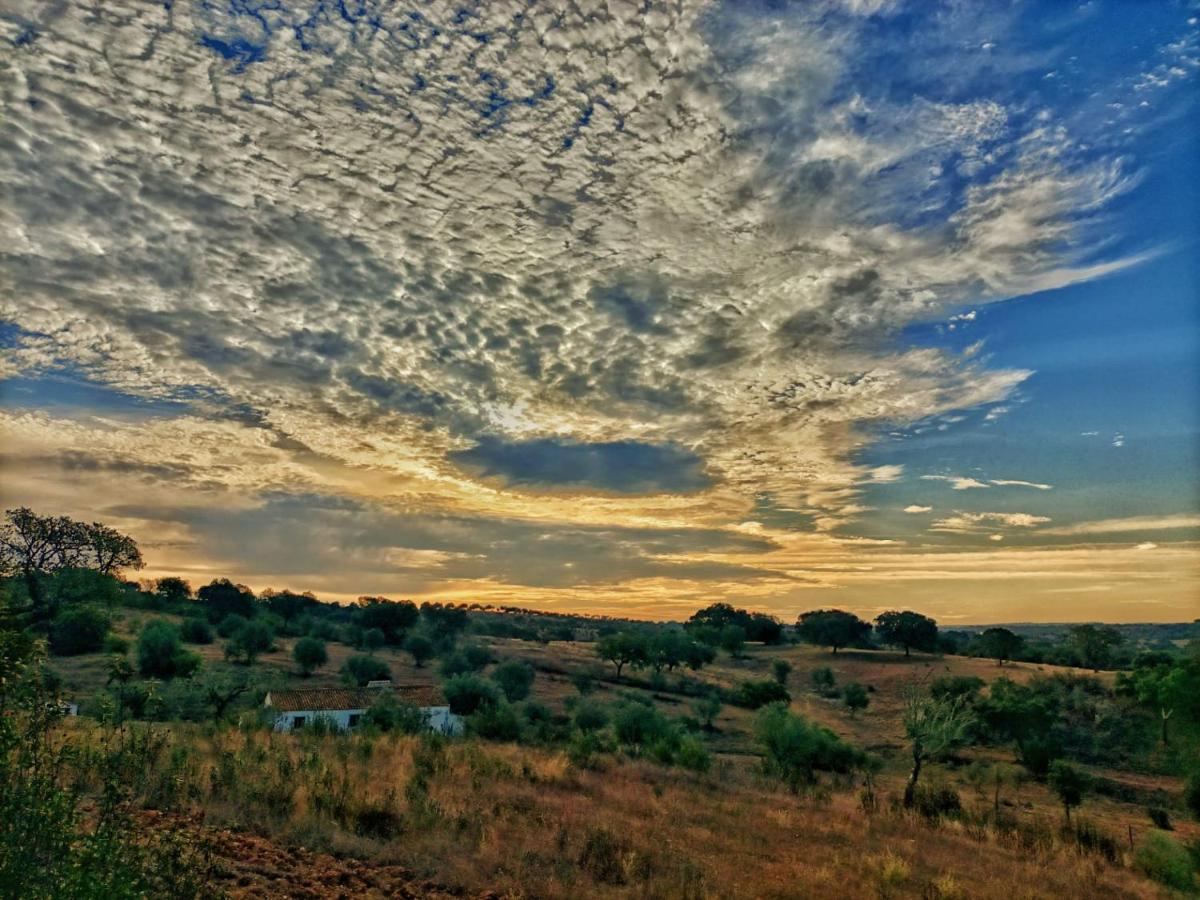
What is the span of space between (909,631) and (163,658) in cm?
8601

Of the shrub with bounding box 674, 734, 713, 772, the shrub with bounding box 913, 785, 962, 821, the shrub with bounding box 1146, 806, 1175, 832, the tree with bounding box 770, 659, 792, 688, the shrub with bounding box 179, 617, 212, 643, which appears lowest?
the shrub with bounding box 1146, 806, 1175, 832

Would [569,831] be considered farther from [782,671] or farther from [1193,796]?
[782,671]

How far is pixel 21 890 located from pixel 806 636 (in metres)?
107

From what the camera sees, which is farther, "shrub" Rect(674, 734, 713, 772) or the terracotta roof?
the terracotta roof

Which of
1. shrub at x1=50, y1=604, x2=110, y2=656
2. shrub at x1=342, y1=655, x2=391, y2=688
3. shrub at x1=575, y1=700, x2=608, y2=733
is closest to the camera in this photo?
shrub at x1=575, y1=700, x2=608, y2=733

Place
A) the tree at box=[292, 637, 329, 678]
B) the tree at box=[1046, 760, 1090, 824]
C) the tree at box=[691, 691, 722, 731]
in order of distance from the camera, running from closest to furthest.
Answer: the tree at box=[1046, 760, 1090, 824]
the tree at box=[691, 691, 722, 731]
the tree at box=[292, 637, 329, 678]

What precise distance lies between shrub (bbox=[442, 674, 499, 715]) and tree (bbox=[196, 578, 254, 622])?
1902 inches

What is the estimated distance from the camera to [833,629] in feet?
321

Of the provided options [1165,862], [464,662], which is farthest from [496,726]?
[464,662]

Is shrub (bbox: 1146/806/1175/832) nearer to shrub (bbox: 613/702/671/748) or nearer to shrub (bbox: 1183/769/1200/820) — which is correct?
shrub (bbox: 1183/769/1200/820)

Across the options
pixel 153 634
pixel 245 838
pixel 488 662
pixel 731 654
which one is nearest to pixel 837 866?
pixel 245 838

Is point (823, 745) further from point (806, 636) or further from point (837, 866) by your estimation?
point (806, 636)

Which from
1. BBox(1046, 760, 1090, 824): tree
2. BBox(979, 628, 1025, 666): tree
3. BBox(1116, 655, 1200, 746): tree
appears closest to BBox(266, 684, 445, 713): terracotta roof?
BBox(1046, 760, 1090, 824): tree

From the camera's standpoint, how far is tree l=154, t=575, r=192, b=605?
4033 inches
